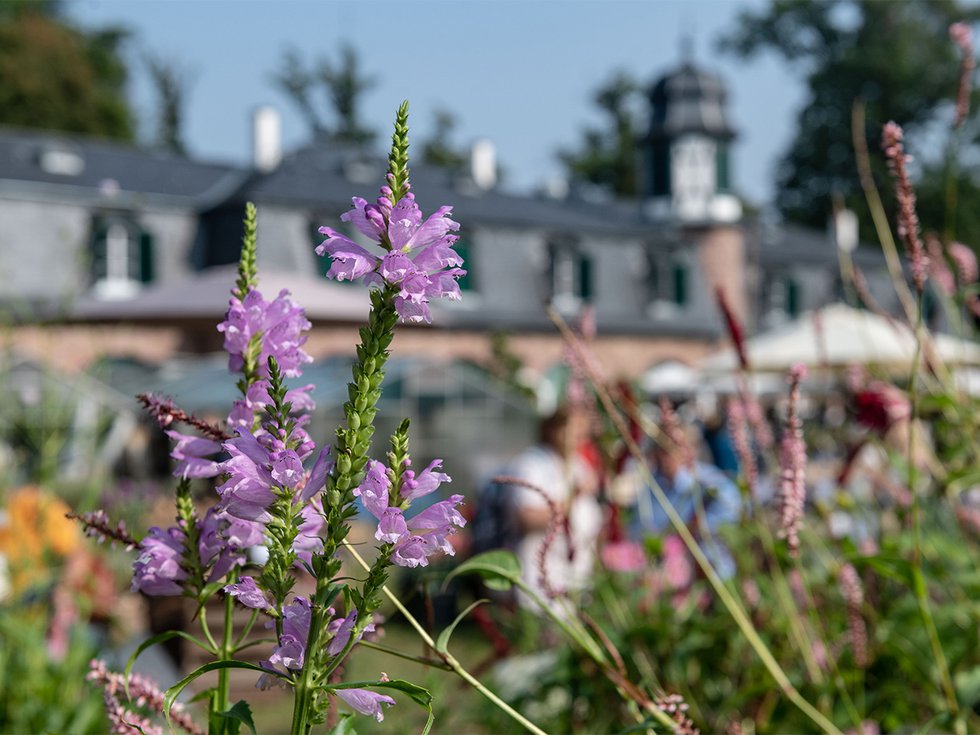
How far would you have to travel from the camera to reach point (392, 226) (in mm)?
726

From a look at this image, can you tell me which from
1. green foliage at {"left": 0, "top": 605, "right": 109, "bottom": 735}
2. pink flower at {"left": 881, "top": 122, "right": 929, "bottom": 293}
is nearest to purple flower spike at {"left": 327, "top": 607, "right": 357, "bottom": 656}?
pink flower at {"left": 881, "top": 122, "right": 929, "bottom": 293}

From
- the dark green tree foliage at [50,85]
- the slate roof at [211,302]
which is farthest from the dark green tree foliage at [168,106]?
the slate roof at [211,302]

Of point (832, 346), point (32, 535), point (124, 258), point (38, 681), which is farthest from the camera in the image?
point (124, 258)

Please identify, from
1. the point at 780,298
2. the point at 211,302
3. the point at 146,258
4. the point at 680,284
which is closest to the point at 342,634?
the point at 211,302

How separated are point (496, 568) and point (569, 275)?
31.2 meters

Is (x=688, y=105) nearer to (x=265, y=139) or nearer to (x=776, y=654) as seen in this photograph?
(x=265, y=139)

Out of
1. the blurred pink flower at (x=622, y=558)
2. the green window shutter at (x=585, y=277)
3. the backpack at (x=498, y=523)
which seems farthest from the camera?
the green window shutter at (x=585, y=277)

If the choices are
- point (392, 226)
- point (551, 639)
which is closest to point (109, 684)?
point (392, 226)

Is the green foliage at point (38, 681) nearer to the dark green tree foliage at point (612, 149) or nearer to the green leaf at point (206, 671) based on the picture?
the green leaf at point (206, 671)

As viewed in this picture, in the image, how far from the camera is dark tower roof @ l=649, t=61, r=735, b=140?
3444cm

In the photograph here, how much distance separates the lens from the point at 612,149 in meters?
50.1

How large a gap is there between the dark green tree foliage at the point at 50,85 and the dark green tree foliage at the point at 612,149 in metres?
18.1

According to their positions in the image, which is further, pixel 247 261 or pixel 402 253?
pixel 247 261

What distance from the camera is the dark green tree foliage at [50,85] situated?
3884 cm
